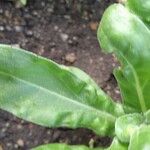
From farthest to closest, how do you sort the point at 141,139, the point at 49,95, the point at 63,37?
the point at 63,37 < the point at 49,95 < the point at 141,139

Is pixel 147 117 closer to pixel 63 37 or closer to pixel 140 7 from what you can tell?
pixel 140 7

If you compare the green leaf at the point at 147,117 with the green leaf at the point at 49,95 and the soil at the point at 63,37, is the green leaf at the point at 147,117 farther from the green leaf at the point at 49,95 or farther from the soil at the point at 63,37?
the soil at the point at 63,37

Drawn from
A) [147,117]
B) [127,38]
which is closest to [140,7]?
[127,38]

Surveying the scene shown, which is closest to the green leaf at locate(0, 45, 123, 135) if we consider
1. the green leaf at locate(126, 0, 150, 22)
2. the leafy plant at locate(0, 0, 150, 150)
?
the leafy plant at locate(0, 0, 150, 150)

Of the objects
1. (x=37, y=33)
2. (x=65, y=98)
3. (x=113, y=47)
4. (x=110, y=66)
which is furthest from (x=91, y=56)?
(x=113, y=47)

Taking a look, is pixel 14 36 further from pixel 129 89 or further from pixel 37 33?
pixel 129 89

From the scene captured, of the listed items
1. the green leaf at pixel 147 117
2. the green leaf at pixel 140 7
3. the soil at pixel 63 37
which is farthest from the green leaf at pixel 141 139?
the soil at pixel 63 37

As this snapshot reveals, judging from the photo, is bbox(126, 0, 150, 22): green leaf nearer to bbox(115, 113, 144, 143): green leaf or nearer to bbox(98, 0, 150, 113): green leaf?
bbox(98, 0, 150, 113): green leaf
